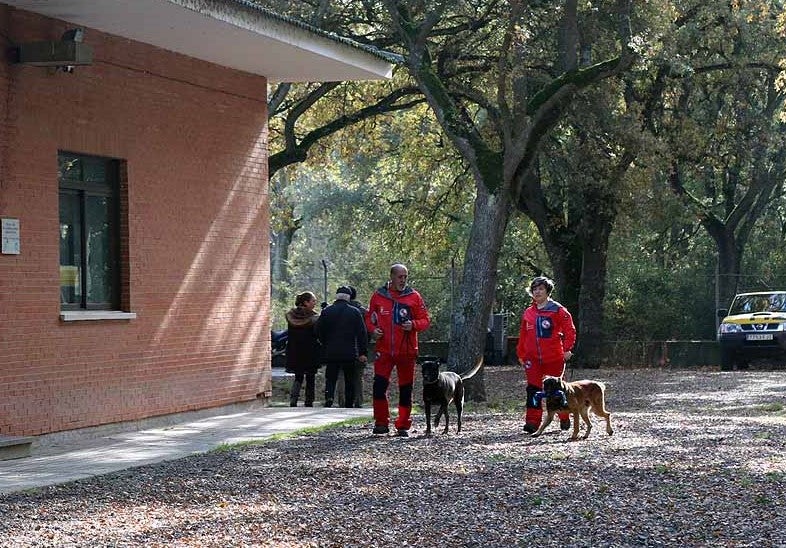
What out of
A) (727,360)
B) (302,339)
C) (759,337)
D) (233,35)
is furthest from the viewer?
(727,360)

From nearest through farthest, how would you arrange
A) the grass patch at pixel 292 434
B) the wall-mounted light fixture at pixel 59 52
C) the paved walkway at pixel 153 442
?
1. the paved walkway at pixel 153 442
2. the wall-mounted light fixture at pixel 59 52
3. the grass patch at pixel 292 434

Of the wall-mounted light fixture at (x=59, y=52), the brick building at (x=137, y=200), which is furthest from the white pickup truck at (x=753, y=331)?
the wall-mounted light fixture at (x=59, y=52)

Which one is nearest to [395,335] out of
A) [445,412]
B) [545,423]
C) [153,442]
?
[445,412]

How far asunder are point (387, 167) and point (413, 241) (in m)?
5.32

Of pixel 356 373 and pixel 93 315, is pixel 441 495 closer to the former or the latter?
pixel 93 315

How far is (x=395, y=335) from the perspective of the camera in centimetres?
1453

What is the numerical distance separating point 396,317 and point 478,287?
26.3 feet

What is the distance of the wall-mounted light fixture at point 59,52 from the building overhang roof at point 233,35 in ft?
1.20

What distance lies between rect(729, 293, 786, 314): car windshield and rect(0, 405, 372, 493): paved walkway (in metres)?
16.4

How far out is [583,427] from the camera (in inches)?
616

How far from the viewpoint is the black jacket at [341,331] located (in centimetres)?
1864

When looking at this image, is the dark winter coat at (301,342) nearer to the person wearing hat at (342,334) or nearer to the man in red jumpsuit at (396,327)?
the person wearing hat at (342,334)

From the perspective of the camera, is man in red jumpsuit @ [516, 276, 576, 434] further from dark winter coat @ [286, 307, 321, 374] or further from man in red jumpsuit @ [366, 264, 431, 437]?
dark winter coat @ [286, 307, 321, 374]

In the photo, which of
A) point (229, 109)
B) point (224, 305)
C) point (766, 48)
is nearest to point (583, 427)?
point (224, 305)
